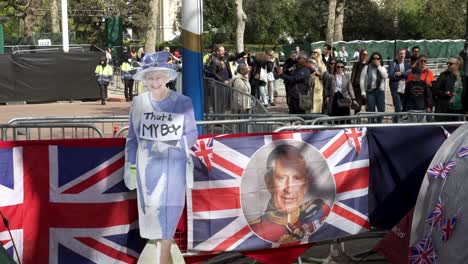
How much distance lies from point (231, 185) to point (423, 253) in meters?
1.74

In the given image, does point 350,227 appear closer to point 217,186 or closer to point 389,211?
point 389,211

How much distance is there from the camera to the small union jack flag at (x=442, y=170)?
6197mm

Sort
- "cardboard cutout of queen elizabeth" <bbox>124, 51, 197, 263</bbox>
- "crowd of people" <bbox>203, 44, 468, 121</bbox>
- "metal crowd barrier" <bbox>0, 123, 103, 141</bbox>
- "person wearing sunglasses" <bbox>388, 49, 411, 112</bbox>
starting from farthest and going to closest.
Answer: "person wearing sunglasses" <bbox>388, 49, 411, 112</bbox>, "crowd of people" <bbox>203, 44, 468, 121</bbox>, "metal crowd barrier" <bbox>0, 123, 103, 141</bbox>, "cardboard cutout of queen elizabeth" <bbox>124, 51, 197, 263</bbox>

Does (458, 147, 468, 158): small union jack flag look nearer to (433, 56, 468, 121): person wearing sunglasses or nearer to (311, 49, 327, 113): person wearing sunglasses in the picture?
(433, 56, 468, 121): person wearing sunglasses

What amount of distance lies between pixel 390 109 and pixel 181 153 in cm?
1717

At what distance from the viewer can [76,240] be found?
6734 mm

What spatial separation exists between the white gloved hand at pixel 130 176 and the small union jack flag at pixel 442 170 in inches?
93.9

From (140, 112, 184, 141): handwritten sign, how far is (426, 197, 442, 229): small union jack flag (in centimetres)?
209

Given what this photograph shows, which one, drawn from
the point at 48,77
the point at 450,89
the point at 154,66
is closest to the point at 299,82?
the point at 450,89

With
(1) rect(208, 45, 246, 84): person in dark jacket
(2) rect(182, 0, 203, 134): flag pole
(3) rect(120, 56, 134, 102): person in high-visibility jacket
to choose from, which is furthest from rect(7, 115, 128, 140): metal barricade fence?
(3) rect(120, 56, 134, 102): person in high-visibility jacket

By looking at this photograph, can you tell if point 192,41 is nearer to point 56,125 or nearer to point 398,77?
point 56,125

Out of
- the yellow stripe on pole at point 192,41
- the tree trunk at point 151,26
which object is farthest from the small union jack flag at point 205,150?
the tree trunk at point 151,26

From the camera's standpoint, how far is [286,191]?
714 cm

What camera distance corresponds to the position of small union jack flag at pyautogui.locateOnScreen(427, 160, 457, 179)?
6.20m
